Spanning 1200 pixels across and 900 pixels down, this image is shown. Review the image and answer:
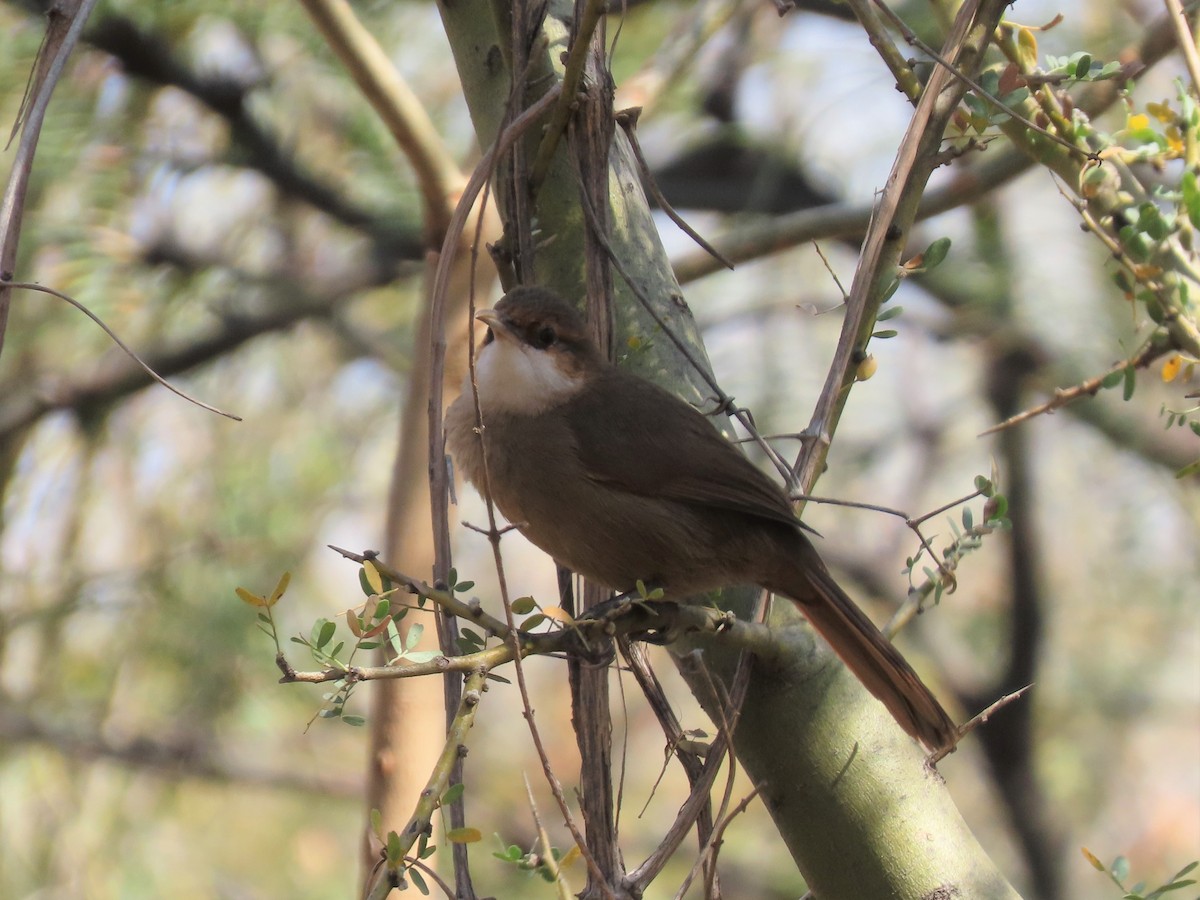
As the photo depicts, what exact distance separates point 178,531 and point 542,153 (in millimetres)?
3983

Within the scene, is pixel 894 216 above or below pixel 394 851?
above

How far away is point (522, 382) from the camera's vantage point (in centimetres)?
316

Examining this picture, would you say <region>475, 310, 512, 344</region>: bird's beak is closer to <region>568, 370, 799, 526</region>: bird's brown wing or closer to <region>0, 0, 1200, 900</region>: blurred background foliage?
<region>568, 370, 799, 526</region>: bird's brown wing

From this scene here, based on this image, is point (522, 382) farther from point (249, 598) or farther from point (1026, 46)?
point (249, 598)

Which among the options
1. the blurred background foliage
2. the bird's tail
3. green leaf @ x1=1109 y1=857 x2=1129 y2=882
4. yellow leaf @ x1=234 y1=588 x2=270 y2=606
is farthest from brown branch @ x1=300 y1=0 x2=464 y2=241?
green leaf @ x1=1109 y1=857 x2=1129 y2=882

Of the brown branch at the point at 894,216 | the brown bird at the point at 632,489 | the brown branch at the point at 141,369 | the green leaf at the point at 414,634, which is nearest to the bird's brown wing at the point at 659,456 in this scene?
the brown bird at the point at 632,489

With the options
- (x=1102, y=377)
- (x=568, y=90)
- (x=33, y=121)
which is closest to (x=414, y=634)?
(x=33, y=121)

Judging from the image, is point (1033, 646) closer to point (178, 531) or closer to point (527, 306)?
point (178, 531)

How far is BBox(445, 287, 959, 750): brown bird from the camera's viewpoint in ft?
9.18

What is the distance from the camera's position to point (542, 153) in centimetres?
266

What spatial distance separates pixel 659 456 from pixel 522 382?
0.43 metres

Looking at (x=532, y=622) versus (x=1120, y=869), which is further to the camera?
(x=1120, y=869)

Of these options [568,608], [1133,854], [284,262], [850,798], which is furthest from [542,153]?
[1133,854]

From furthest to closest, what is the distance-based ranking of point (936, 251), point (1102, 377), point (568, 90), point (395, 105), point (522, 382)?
point (395, 105) < point (522, 382) < point (1102, 377) < point (568, 90) < point (936, 251)
